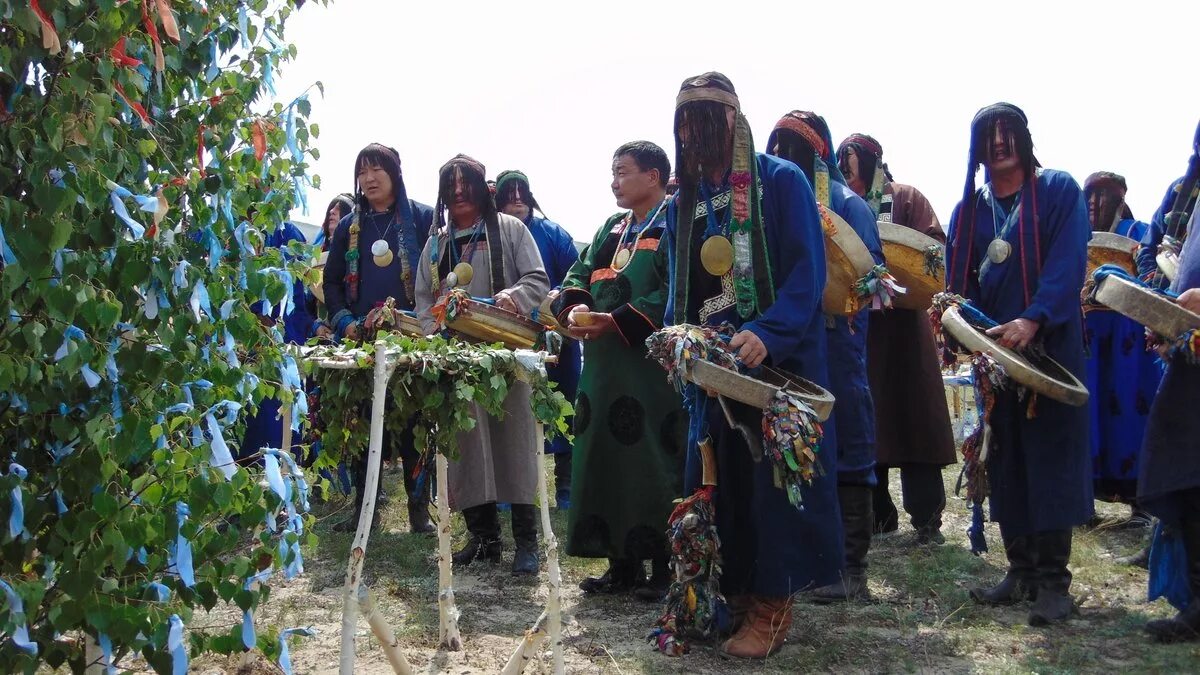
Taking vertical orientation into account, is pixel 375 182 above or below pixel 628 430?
above

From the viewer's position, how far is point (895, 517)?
702 centimetres

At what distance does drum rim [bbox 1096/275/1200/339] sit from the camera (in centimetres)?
409

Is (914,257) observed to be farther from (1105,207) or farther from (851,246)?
(1105,207)

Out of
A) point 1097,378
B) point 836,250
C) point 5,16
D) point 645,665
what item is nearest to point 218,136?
point 5,16

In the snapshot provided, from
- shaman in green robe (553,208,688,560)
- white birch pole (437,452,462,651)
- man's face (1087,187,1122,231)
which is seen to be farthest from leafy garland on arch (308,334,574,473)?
man's face (1087,187,1122,231)

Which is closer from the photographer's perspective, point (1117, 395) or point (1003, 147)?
point (1003, 147)

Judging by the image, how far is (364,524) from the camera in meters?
3.40

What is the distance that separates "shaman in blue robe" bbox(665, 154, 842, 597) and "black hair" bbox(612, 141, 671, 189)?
1.03m

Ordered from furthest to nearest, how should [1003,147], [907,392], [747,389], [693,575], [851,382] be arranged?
[907,392]
[851,382]
[1003,147]
[693,575]
[747,389]

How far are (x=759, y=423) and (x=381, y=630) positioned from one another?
1.61 m

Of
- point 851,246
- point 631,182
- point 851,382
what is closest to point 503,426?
point 631,182

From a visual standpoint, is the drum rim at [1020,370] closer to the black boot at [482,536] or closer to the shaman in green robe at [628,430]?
the shaman in green robe at [628,430]

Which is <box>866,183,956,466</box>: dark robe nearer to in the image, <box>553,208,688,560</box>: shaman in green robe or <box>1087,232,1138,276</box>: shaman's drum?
<box>1087,232,1138,276</box>: shaman's drum

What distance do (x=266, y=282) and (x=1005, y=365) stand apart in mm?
3141
